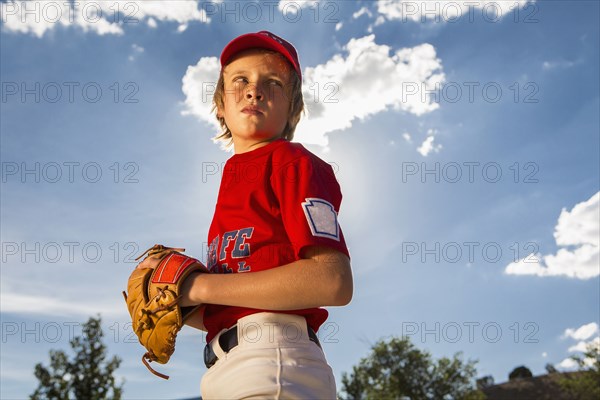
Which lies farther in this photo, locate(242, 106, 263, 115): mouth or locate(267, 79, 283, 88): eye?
locate(267, 79, 283, 88): eye

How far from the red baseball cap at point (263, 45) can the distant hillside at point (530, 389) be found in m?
48.5

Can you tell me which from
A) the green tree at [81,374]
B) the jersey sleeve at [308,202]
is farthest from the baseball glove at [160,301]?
the green tree at [81,374]

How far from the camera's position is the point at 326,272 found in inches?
99.3

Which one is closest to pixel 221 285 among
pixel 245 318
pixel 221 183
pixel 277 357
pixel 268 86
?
pixel 245 318

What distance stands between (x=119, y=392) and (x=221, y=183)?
23.2 metres

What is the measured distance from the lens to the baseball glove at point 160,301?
2754 mm

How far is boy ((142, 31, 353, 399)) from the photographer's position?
2516mm

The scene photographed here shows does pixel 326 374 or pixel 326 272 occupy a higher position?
pixel 326 272

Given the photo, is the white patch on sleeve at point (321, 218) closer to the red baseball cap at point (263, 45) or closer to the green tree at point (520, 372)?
the red baseball cap at point (263, 45)

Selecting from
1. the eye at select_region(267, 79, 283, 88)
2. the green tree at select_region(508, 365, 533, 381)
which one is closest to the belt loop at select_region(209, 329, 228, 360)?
the eye at select_region(267, 79, 283, 88)

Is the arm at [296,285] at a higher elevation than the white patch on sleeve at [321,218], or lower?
lower

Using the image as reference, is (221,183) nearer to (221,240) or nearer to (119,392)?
(221,240)

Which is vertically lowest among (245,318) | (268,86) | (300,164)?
(245,318)

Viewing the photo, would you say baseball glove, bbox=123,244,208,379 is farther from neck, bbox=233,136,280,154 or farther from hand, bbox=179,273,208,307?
neck, bbox=233,136,280,154
